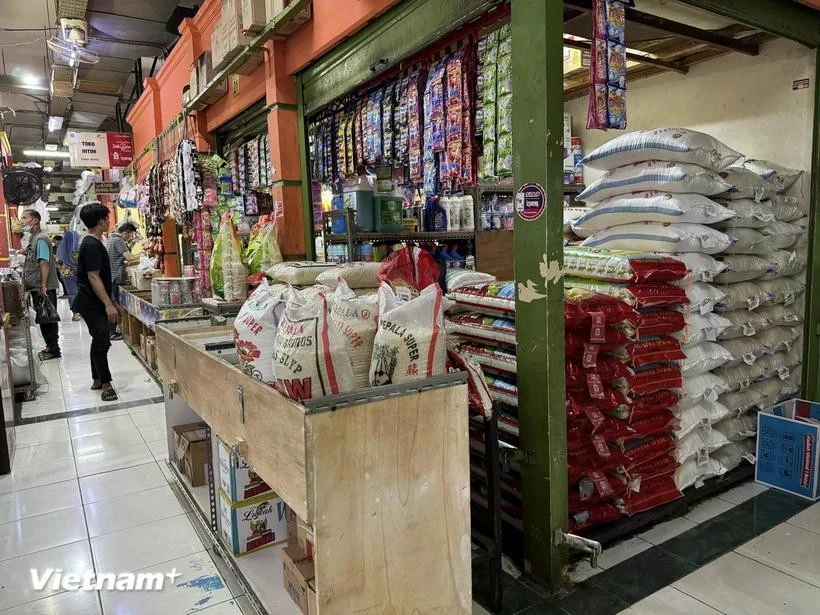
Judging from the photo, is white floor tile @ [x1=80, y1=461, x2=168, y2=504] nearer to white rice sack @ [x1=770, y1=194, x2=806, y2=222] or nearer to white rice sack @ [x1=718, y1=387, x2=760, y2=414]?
white rice sack @ [x1=718, y1=387, x2=760, y2=414]

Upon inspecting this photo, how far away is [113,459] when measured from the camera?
3857mm

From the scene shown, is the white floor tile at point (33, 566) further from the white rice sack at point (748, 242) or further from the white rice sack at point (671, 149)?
the white rice sack at point (748, 242)

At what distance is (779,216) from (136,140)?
33.0 ft

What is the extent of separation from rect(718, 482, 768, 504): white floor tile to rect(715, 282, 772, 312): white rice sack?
3.17 feet

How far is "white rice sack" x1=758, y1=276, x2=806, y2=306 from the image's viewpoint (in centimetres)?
333

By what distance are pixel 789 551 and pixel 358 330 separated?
2185 millimetres

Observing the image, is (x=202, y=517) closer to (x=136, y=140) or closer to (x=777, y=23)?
(x=777, y=23)

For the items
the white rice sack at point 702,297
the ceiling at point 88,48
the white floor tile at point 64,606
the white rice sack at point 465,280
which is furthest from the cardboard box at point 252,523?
the ceiling at point 88,48

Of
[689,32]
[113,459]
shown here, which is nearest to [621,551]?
[689,32]

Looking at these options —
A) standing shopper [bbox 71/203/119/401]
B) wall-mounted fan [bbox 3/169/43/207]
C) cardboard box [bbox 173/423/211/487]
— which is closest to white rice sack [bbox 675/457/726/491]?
cardboard box [bbox 173/423/211/487]

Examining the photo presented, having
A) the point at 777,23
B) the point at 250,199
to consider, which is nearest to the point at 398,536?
the point at 777,23

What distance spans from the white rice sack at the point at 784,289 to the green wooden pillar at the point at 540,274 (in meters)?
1.87

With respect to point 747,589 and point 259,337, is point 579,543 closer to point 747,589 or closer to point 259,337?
point 747,589

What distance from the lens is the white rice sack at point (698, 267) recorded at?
2859 millimetres
